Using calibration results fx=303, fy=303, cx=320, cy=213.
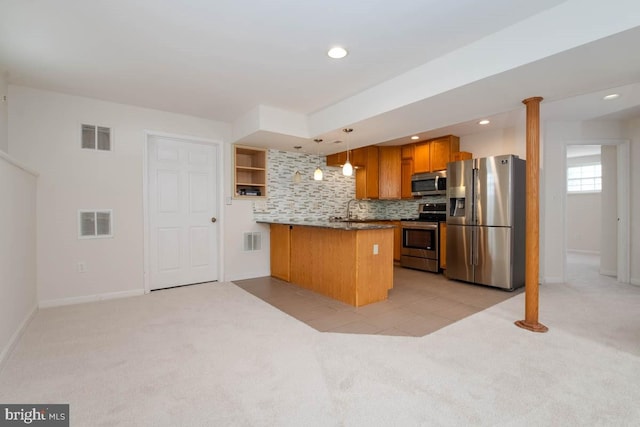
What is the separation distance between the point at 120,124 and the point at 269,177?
2209 millimetres

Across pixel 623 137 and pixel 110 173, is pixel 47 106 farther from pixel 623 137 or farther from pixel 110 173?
pixel 623 137

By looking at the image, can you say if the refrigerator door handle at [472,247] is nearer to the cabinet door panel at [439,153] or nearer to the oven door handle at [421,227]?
the oven door handle at [421,227]

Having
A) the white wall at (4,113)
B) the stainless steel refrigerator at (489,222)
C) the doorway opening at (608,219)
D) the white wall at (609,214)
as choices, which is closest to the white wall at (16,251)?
the white wall at (4,113)

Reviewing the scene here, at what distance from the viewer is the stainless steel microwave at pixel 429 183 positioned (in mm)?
5383

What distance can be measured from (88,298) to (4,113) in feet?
7.29

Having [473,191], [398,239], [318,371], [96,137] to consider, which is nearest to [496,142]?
[473,191]

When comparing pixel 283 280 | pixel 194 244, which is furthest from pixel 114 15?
pixel 283 280

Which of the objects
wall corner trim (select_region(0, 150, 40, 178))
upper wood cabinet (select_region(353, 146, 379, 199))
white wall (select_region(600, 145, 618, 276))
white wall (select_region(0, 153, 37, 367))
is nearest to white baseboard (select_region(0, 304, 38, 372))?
white wall (select_region(0, 153, 37, 367))

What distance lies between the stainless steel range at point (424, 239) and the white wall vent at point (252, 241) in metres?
2.70

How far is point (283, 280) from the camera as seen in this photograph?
479cm

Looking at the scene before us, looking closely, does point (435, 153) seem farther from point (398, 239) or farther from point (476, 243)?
point (476, 243)

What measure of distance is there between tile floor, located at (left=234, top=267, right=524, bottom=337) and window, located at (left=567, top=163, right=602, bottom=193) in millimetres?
5458

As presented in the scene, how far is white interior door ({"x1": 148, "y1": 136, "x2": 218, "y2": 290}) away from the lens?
428cm

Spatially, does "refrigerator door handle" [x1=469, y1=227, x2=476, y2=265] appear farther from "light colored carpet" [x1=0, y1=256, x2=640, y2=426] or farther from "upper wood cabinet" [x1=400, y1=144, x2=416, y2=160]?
"upper wood cabinet" [x1=400, y1=144, x2=416, y2=160]
